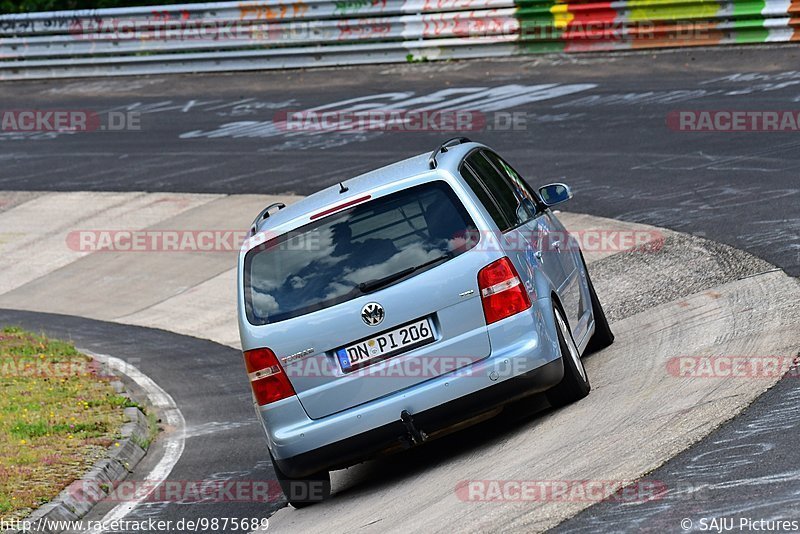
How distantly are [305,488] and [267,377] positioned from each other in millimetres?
820

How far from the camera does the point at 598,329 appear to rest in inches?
396

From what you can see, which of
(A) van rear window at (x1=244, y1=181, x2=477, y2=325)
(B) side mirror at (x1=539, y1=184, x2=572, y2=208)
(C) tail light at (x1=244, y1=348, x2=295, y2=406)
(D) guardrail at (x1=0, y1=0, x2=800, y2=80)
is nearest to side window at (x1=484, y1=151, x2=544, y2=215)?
(B) side mirror at (x1=539, y1=184, x2=572, y2=208)

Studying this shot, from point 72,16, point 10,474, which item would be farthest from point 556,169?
point 72,16

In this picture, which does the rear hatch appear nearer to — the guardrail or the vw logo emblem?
the vw logo emblem

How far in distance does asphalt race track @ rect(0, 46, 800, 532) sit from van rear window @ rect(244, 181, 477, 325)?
150 centimetres

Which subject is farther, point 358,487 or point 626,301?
point 626,301

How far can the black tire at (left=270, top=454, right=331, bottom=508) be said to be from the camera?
8.14m

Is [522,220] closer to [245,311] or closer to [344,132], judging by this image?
[245,311]

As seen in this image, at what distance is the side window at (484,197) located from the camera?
823 cm

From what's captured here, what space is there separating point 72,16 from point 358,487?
75.2ft

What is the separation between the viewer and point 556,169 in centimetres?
1653

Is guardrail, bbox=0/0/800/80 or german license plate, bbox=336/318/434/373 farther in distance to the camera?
guardrail, bbox=0/0/800/80

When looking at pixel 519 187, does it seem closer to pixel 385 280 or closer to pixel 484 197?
pixel 484 197

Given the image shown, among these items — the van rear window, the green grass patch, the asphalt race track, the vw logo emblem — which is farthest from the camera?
the green grass patch
